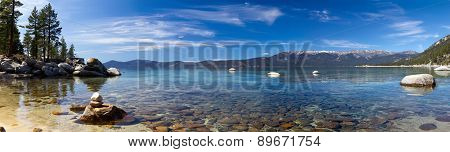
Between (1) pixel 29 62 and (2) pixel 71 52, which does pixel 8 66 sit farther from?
(2) pixel 71 52

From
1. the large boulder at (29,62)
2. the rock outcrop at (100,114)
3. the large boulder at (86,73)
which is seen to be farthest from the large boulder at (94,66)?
the rock outcrop at (100,114)

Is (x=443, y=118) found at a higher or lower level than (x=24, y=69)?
lower

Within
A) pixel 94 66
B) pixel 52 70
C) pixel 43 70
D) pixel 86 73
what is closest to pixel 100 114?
pixel 43 70

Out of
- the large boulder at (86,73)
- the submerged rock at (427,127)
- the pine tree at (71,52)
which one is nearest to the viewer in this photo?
the submerged rock at (427,127)

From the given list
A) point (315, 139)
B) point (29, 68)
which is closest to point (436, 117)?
point (315, 139)

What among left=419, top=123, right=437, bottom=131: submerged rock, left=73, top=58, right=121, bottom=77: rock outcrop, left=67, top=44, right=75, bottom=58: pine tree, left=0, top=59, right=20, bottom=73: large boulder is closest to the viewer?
left=419, top=123, right=437, bottom=131: submerged rock

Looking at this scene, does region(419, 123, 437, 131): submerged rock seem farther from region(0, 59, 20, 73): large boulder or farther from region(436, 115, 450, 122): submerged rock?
region(0, 59, 20, 73): large boulder

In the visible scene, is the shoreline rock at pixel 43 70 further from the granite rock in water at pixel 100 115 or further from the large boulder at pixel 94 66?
the granite rock in water at pixel 100 115

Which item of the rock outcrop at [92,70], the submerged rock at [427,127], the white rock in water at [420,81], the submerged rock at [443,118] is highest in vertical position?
the rock outcrop at [92,70]

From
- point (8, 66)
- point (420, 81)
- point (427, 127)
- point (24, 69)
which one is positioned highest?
point (8, 66)

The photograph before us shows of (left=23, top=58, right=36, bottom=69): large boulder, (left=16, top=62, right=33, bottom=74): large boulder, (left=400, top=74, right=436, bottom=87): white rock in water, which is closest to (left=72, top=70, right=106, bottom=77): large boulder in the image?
(left=23, top=58, right=36, bottom=69): large boulder

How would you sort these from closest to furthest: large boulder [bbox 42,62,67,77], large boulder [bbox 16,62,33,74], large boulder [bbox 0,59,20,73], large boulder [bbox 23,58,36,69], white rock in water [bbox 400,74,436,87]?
white rock in water [bbox 400,74,436,87], large boulder [bbox 0,59,20,73], large boulder [bbox 16,62,33,74], large boulder [bbox 23,58,36,69], large boulder [bbox 42,62,67,77]

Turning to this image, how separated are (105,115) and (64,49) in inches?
4619

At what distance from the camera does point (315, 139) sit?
9602 mm
